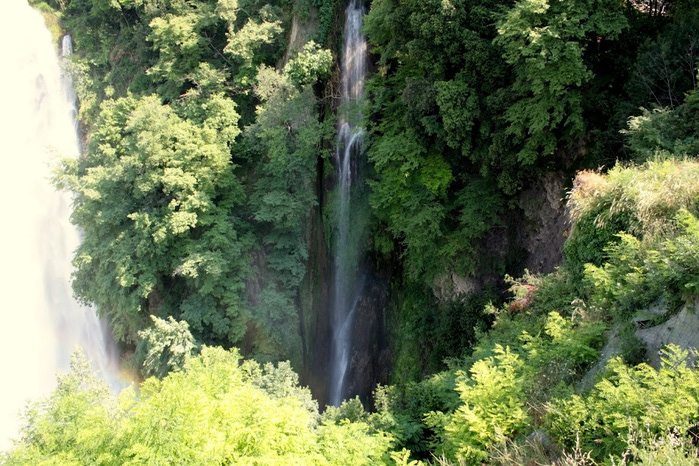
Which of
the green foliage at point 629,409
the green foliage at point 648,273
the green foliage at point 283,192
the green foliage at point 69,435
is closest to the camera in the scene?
the green foliage at point 629,409

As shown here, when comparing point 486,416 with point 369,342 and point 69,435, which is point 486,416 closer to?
point 69,435

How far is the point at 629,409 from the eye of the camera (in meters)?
5.36

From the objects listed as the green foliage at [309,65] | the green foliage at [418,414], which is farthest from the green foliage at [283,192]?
the green foliage at [418,414]

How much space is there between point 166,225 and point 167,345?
12.6 feet

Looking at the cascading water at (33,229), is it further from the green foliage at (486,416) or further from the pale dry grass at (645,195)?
the pale dry grass at (645,195)

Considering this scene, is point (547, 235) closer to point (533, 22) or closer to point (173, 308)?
point (533, 22)

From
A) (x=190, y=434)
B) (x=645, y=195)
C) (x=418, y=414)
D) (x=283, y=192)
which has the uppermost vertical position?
(x=645, y=195)

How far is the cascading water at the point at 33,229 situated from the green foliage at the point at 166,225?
7898 mm

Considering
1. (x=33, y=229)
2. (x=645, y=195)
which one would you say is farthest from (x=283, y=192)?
(x=33, y=229)

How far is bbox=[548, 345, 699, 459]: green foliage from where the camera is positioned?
5070 mm

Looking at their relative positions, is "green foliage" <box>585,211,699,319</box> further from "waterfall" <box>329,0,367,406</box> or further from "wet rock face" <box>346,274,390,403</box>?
"waterfall" <box>329,0,367,406</box>

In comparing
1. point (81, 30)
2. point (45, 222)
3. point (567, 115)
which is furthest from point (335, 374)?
point (81, 30)

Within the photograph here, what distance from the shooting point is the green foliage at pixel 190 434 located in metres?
6.16

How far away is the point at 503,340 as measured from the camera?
35.2 feet
